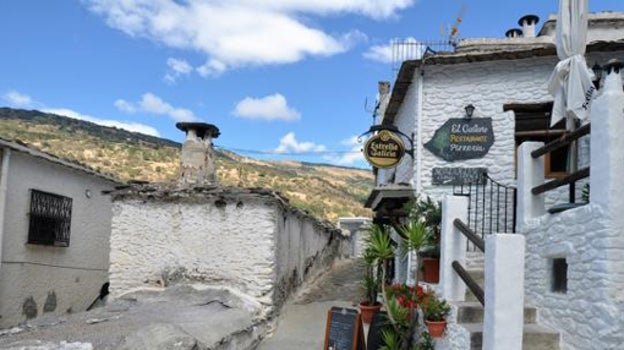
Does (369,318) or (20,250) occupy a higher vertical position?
(20,250)

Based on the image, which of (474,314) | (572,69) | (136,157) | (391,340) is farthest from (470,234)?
(136,157)

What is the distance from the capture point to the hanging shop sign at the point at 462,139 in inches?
400

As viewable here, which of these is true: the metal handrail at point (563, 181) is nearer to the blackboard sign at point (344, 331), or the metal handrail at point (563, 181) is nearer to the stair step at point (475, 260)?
the blackboard sign at point (344, 331)

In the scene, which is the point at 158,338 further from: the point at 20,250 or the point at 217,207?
the point at 20,250

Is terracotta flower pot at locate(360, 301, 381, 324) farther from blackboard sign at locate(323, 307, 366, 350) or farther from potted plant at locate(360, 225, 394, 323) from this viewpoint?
blackboard sign at locate(323, 307, 366, 350)

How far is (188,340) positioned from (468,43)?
389 inches

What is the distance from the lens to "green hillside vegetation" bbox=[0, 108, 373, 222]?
28252mm

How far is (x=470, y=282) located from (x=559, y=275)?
0.98 m

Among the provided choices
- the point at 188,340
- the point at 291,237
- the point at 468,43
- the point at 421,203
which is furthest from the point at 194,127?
the point at 468,43

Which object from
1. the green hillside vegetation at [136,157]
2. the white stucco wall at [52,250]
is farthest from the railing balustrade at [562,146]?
the green hillside vegetation at [136,157]

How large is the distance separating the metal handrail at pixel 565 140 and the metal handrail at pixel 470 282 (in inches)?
64.3

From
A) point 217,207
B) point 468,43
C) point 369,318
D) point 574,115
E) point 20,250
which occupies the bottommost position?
point 369,318

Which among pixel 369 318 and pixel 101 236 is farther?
pixel 101 236

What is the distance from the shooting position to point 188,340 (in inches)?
246
